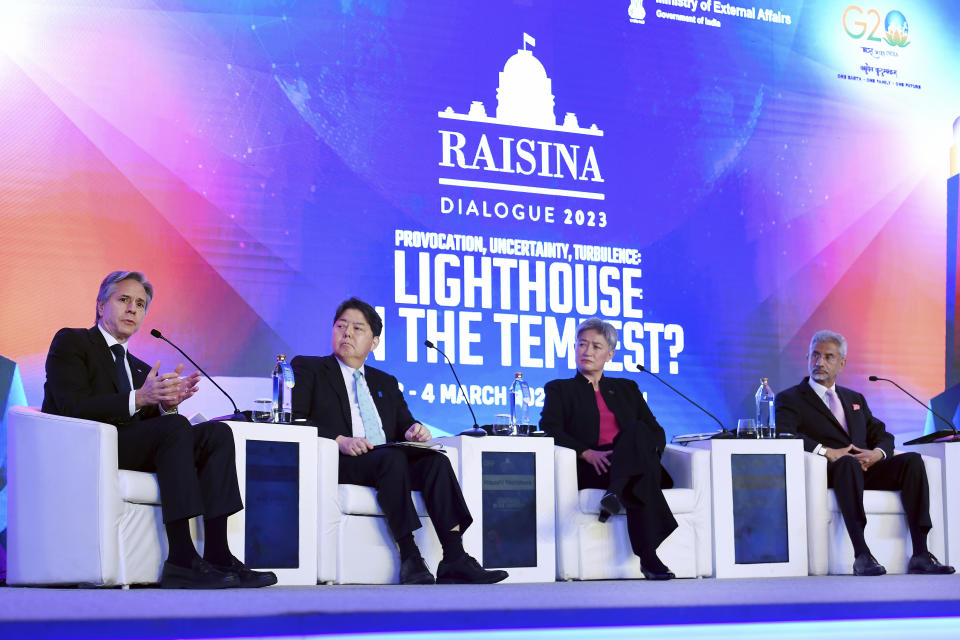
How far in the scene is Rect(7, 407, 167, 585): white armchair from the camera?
3230 millimetres

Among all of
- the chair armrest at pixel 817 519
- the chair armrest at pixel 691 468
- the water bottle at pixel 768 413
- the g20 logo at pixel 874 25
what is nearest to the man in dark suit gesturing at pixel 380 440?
the chair armrest at pixel 691 468

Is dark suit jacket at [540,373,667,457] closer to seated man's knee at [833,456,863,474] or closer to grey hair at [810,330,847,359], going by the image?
seated man's knee at [833,456,863,474]

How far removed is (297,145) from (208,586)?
2.43 meters

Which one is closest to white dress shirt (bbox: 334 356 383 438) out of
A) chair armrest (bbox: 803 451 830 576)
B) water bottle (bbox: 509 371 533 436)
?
water bottle (bbox: 509 371 533 436)

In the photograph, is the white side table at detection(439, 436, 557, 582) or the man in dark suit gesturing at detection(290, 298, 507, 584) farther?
the white side table at detection(439, 436, 557, 582)

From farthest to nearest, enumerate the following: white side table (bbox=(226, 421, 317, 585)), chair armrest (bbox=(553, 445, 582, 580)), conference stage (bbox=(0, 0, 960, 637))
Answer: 1. conference stage (bbox=(0, 0, 960, 637))
2. chair armrest (bbox=(553, 445, 582, 580))
3. white side table (bbox=(226, 421, 317, 585))

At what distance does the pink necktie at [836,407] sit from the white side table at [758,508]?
0.56m

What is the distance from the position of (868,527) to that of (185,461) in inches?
105

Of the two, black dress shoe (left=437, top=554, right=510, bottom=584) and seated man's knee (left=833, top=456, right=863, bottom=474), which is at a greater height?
seated man's knee (left=833, top=456, right=863, bottom=474)

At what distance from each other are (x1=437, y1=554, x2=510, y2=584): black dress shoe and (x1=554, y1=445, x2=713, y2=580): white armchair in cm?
54

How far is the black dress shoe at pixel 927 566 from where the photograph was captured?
14.6ft

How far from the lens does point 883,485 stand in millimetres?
4746

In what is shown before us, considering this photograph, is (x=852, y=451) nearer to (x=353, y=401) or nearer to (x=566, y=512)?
(x=566, y=512)

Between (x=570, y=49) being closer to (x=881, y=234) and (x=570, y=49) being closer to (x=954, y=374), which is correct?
(x=881, y=234)
